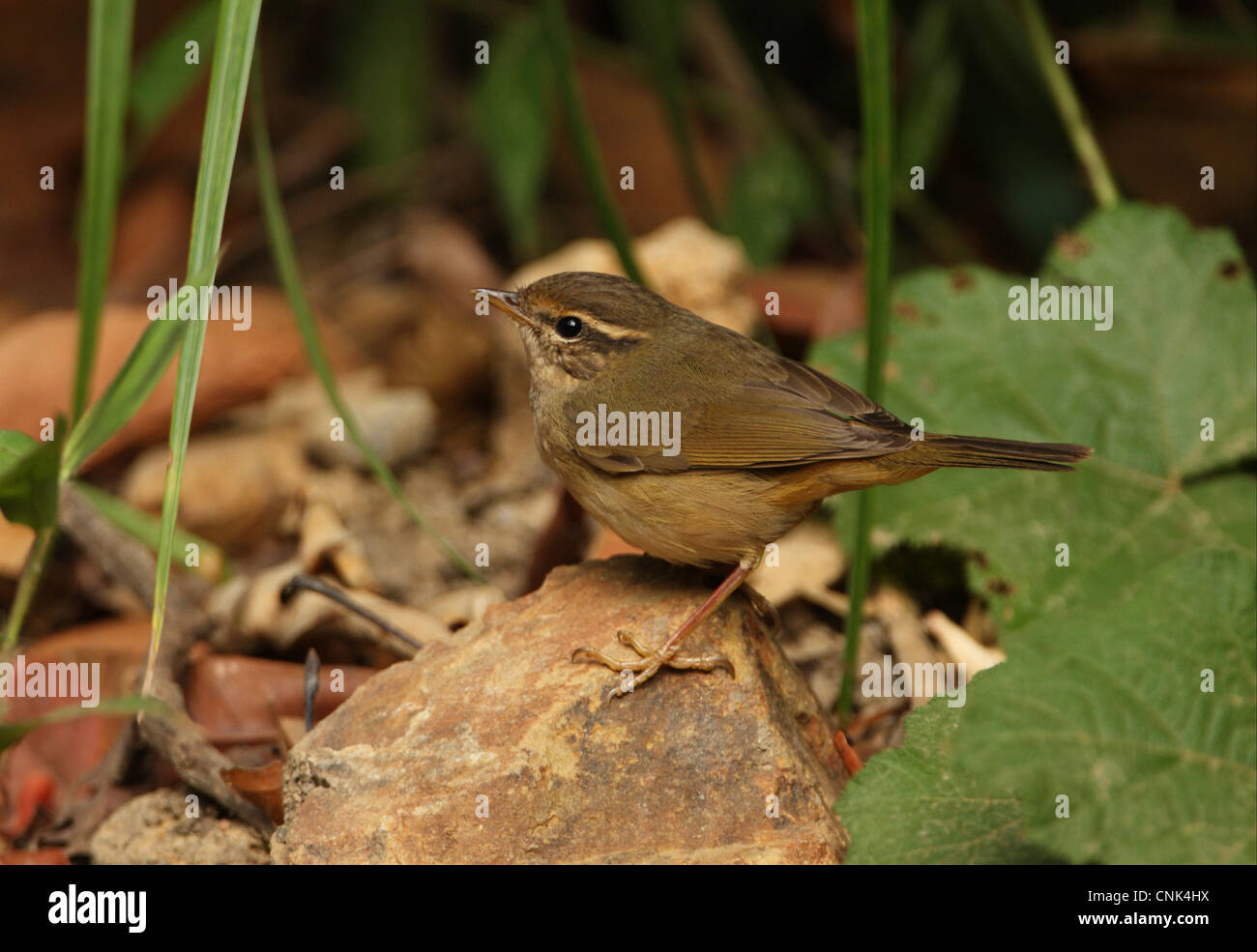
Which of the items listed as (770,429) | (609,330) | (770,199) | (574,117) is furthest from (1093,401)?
(770,199)

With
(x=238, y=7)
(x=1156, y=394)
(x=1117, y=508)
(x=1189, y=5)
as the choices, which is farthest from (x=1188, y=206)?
(x=238, y=7)

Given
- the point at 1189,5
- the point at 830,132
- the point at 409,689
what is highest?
the point at 1189,5

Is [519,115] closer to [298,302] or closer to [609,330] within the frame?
[298,302]

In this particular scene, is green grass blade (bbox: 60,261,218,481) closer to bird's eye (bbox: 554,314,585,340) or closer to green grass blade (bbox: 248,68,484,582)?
green grass blade (bbox: 248,68,484,582)

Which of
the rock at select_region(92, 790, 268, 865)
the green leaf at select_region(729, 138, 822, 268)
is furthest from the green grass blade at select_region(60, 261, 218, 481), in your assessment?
the green leaf at select_region(729, 138, 822, 268)

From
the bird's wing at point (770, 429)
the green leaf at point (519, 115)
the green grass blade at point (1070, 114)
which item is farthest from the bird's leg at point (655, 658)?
the green leaf at point (519, 115)

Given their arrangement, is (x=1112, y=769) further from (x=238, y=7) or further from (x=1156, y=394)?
(x=238, y=7)

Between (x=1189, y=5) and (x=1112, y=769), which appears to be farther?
(x=1189, y=5)
